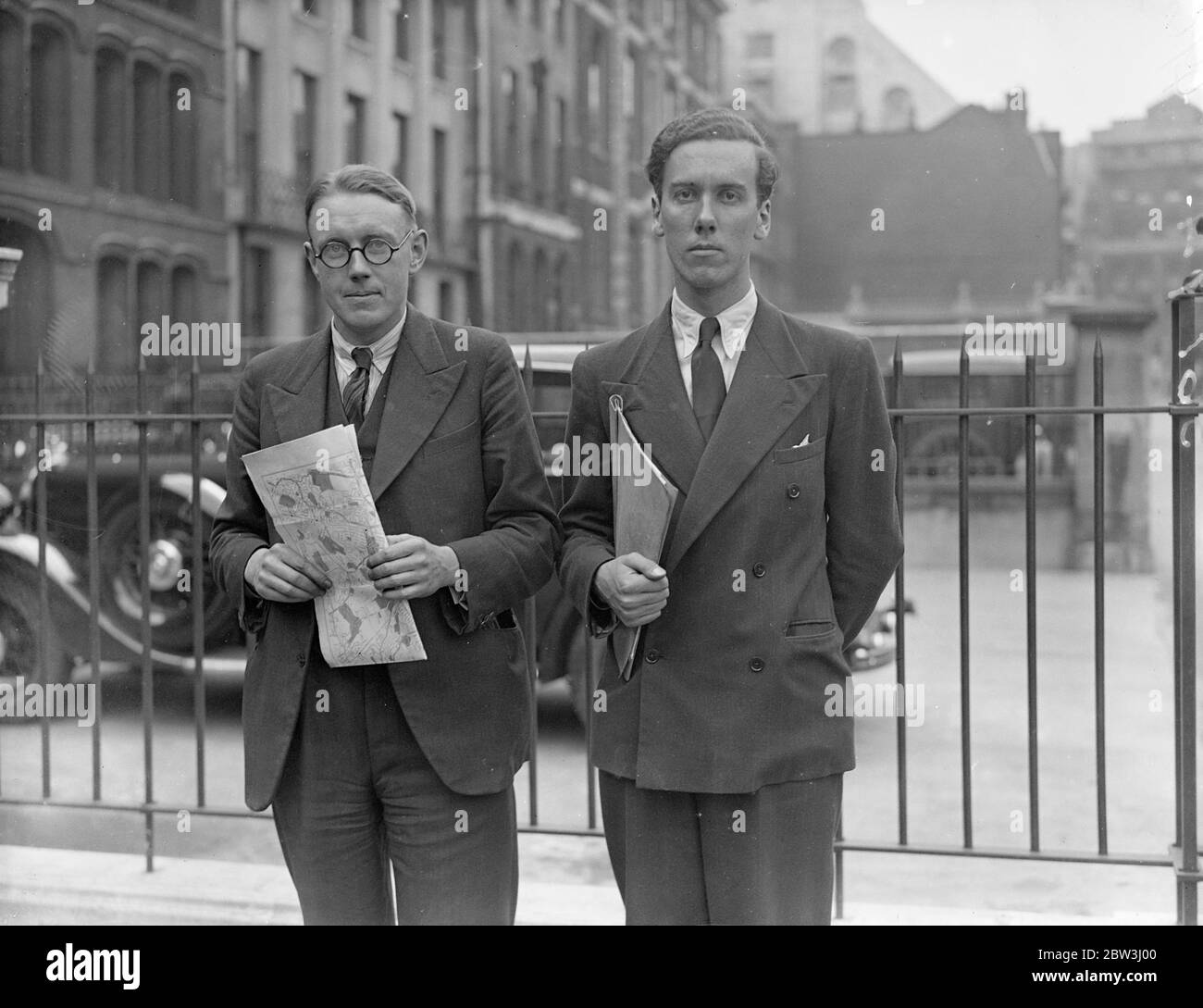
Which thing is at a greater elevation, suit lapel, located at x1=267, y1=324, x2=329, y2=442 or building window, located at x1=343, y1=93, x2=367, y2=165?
building window, located at x1=343, y1=93, x2=367, y2=165

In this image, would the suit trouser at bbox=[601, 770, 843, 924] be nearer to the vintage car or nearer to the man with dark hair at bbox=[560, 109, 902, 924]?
the man with dark hair at bbox=[560, 109, 902, 924]

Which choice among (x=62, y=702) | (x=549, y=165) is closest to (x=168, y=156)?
(x=549, y=165)

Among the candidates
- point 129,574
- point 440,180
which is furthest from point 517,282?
point 129,574

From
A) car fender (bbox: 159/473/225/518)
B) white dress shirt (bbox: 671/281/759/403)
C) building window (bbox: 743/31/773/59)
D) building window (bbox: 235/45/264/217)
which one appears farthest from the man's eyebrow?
building window (bbox: 235/45/264/217)

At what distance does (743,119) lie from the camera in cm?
212

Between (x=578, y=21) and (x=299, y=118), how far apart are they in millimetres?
5981

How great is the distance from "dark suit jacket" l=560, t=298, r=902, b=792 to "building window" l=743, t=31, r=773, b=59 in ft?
25.4

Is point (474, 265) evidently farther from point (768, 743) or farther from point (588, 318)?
point (768, 743)

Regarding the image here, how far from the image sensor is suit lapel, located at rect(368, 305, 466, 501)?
7.29 feet

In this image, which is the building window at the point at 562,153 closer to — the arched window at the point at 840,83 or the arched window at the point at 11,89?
the arched window at the point at 840,83

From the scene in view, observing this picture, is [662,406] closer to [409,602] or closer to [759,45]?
[409,602]

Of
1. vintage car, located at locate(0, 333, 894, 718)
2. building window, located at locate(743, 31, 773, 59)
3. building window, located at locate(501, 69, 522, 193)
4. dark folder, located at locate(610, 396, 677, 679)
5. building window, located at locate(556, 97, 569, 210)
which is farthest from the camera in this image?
building window, located at locate(743, 31, 773, 59)

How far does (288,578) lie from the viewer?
2156mm

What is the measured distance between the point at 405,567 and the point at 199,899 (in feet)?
7.51
